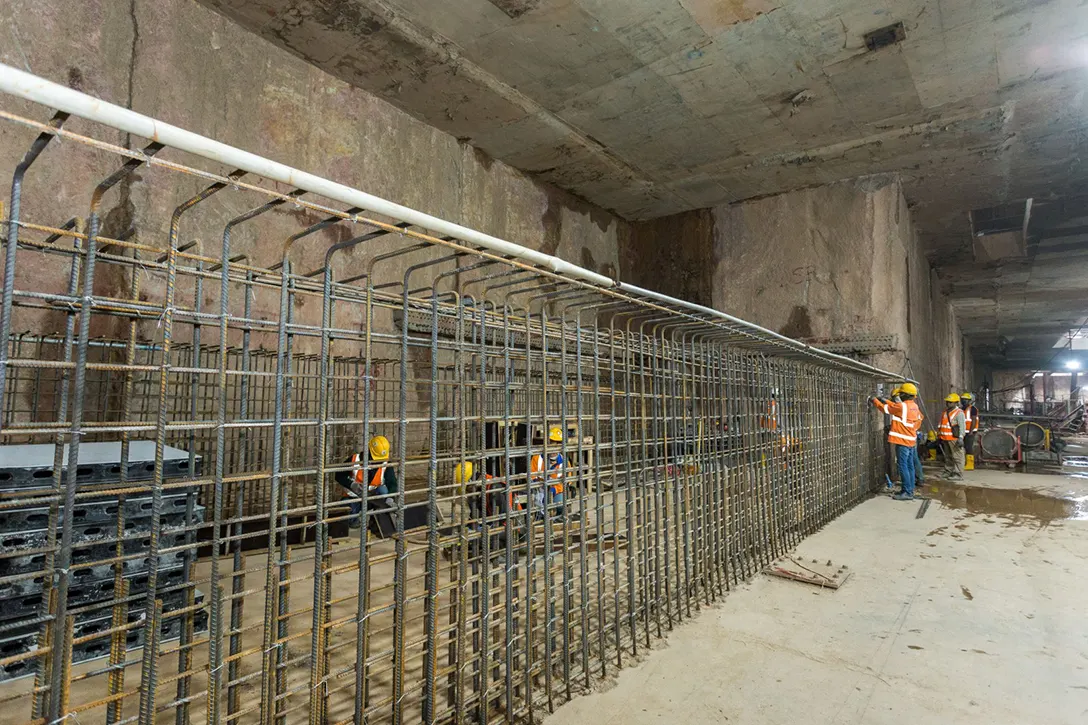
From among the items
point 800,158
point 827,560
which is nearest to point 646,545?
point 827,560

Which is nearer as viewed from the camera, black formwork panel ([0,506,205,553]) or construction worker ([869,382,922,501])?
black formwork panel ([0,506,205,553])

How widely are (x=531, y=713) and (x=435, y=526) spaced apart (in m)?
1.02

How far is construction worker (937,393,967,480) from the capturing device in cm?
→ 994

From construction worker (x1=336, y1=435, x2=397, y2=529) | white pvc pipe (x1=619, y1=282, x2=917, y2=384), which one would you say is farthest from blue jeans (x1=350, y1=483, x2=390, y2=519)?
white pvc pipe (x1=619, y1=282, x2=917, y2=384)

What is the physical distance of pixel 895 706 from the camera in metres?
2.69

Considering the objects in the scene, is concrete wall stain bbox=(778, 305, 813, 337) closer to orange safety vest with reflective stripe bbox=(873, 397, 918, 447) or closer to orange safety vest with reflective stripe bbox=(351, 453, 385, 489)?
orange safety vest with reflective stripe bbox=(873, 397, 918, 447)

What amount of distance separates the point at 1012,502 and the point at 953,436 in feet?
8.38

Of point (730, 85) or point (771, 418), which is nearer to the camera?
point (771, 418)

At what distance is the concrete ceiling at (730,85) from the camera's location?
568 centimetres

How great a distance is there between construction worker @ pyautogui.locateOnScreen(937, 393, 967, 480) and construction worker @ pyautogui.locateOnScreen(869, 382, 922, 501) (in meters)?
2.40

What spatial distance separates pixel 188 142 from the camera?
146 centimetres

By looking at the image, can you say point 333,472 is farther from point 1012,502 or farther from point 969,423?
point 969,423

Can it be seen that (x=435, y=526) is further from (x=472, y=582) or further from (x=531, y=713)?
(x=531, y=713)

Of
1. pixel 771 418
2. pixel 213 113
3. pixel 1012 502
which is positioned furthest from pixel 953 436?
pixel 213 113
